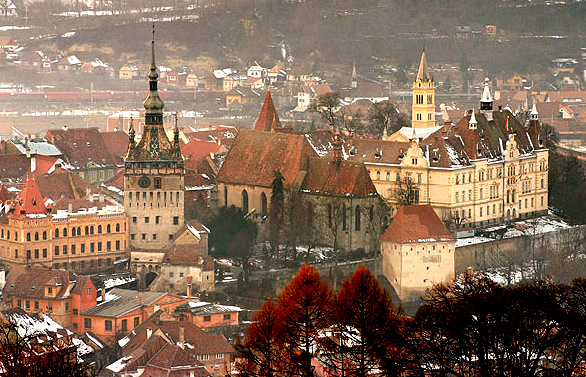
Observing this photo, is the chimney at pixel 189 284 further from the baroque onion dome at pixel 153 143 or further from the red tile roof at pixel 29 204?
the red tile roof at pixel 29 204

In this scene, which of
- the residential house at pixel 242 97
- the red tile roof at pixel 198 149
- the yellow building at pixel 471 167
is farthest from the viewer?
the residential house at pixel 242 97

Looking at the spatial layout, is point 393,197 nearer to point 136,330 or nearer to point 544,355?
point 136,330

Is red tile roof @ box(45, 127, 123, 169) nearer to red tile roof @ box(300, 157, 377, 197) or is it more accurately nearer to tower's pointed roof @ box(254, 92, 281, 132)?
tower's pointed roof @ box(254, 92, 281, 132)

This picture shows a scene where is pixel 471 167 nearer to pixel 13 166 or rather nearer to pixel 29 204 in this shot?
pixel 29 204

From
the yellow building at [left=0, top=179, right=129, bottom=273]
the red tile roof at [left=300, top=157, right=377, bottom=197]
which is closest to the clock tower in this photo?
the yellow building at [left=0, top=179, right=129, bottom=273]

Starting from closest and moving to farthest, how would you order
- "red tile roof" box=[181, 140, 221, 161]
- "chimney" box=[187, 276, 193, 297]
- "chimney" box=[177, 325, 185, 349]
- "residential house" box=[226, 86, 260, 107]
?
"chimney" box=[177, 325, 185, 349] < "chimney" box=[187, 276, 193, 297] < "red tile roof" box=[181, 140, 221, 161] < "residential house" box=[226, 86, 260, 107]

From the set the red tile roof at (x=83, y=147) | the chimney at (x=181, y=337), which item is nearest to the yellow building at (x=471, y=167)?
the red tile roof at (x=83, y=147)
